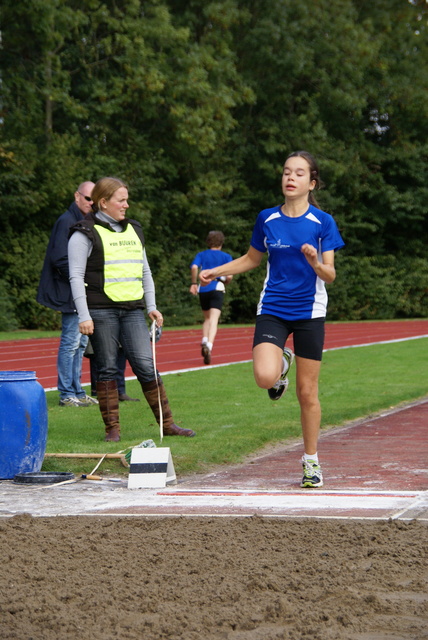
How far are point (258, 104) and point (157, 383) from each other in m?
30.1

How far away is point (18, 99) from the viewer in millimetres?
30016

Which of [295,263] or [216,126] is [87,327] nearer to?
[295,263]

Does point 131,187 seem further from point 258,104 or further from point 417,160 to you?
point 417,160

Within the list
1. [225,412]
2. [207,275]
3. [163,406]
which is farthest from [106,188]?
[225,412]

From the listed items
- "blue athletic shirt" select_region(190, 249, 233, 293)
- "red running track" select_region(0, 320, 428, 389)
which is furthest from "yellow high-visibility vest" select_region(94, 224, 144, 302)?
"blue athletic shirt" select_region(190, 249, 233, 293)

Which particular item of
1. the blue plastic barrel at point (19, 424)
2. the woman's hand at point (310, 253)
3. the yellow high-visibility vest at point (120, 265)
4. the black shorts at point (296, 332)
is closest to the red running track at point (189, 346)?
the yellow high-visibility vest at point (120, 265)

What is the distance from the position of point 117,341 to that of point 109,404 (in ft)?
1.74

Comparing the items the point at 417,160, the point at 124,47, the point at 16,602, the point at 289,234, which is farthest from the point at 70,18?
the point at 16,602

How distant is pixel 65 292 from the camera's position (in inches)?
406

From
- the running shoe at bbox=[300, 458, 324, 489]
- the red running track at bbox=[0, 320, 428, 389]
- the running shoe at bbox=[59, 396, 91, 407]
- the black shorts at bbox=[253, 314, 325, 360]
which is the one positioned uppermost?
the black shorts at bbox=[253, 314, 325, 360]

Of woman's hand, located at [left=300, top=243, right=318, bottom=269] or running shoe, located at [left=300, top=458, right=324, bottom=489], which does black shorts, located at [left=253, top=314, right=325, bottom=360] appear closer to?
woman's hand, located at [left=300, top=243, right=318, bottom=269]

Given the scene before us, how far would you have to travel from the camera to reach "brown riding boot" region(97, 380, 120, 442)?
8.16m

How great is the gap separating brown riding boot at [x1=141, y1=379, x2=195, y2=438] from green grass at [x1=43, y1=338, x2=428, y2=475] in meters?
0.13

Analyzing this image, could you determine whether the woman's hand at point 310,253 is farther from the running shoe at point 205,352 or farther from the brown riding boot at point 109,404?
the running shoe at point 205,352
